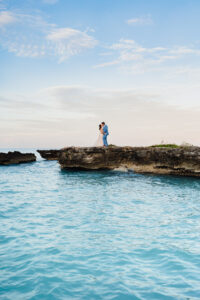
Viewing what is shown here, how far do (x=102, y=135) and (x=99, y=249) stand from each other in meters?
21.9

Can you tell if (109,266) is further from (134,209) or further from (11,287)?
(134,209)

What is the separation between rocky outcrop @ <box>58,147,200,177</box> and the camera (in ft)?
83.1

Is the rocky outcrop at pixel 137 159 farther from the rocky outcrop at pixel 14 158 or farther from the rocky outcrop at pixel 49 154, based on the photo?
the rocky outcrop at pixel 49 154

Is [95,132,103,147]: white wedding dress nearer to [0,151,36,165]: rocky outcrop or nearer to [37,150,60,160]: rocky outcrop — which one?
[0,151,36,165]: rocky outcrop

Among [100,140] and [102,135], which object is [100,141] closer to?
[100,140]

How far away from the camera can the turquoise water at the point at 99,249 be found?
5648 mm

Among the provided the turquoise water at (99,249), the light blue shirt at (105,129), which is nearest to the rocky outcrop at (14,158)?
the light blue shirt at (105,129)

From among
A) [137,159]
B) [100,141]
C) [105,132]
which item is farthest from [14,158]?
[137,159]

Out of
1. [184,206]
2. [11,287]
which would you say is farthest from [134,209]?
[11,287]

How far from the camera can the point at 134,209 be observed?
12648 mm

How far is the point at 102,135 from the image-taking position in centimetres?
2903

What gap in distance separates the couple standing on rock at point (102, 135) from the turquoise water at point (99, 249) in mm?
14262

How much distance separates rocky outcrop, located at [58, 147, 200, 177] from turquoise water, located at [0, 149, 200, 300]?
11.5 m

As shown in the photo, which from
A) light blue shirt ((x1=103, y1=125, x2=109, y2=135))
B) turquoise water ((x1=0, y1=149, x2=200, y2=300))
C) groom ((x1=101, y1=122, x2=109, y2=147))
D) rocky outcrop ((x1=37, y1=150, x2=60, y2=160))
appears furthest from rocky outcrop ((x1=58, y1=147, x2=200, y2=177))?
rocky outcrop ((x1=37, y1=150, x2=60, y2=160))
